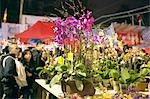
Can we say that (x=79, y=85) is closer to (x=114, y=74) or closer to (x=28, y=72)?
(x=114, y=74)

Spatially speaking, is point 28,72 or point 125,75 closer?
point 125,75

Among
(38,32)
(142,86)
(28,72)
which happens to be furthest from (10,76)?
(38,32)

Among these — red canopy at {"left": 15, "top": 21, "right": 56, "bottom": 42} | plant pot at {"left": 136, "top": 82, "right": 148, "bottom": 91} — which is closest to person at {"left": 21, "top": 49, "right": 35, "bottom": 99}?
red canopy at {"left": 15, "top": 21, "right": 56, "bottom": 42}

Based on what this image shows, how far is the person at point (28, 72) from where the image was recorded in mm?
5977

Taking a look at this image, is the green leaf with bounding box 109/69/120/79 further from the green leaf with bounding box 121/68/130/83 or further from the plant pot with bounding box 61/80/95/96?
the plant pot with bounding box 61/80/95/96

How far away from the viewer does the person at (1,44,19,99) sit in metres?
5.16

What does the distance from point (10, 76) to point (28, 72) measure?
816 millimetres

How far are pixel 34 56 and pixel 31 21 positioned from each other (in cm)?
576

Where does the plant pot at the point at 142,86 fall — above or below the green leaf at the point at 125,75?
below

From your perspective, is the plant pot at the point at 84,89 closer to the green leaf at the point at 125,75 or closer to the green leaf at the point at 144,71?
the green leaf at the point at 125,75

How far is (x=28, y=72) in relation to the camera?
5977mm

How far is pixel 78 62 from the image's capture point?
2.89 meters

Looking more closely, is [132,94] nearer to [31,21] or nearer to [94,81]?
[94,81]

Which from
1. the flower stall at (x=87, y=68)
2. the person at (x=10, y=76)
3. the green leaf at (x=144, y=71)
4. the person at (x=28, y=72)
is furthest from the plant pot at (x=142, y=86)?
the person at (x=28, y=72)
